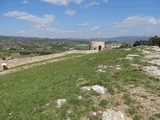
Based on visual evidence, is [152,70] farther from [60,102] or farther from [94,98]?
[60,102]

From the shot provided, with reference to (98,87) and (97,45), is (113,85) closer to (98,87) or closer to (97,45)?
(98,87)

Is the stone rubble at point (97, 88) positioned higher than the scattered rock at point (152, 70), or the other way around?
the scattered rock at point (152, 70)

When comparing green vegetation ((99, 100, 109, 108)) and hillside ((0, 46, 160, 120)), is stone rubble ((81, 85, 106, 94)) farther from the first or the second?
green vegetation ((99, 100, 109, 108))

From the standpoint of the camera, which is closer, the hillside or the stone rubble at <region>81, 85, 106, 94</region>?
the hillside

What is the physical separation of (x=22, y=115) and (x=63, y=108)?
228 cm

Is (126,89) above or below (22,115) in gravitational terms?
above

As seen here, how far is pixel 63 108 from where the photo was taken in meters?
8.74

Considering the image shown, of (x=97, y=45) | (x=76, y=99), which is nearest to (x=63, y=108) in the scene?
(x=76, y=99)

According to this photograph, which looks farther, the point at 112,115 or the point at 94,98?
the point at 94,98

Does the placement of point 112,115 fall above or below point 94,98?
below

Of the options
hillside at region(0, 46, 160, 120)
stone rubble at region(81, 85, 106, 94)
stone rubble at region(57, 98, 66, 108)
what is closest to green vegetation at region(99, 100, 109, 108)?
hillside at region(0, 46, 160, 120)

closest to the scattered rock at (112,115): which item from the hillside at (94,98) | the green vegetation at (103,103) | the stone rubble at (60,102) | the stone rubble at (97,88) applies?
the hillside at (94,98)

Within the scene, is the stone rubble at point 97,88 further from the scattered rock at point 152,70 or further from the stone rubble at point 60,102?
the scattered rock at point 152,70

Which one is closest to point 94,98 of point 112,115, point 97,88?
point 97,88
